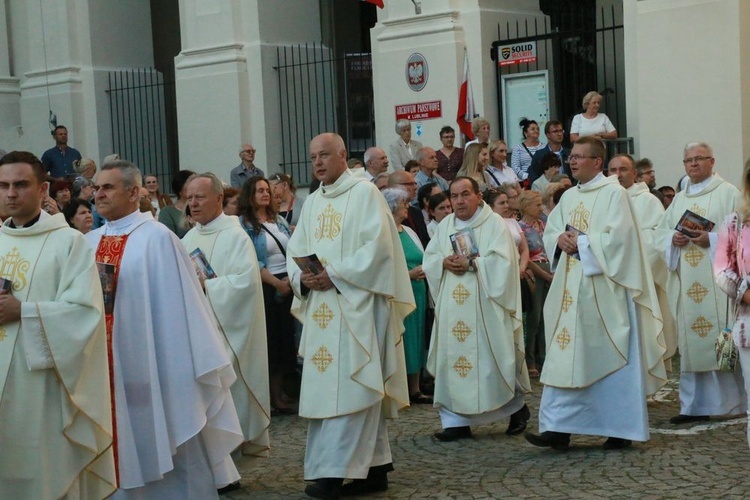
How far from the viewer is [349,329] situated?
26.0 ft

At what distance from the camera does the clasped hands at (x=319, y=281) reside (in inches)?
313

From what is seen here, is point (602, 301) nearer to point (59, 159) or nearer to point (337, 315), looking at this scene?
point (337, 315)

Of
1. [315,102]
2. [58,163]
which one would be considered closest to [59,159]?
[58,163]

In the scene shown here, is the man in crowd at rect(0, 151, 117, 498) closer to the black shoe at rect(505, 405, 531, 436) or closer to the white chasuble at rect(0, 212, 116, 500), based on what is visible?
the white chasuble at rect(0, 212, 116, 500)

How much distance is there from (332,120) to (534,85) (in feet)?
13.7

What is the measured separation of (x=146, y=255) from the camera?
670 cm

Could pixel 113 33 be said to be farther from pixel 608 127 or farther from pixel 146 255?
pixel 146 255

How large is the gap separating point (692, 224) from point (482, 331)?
1.75m

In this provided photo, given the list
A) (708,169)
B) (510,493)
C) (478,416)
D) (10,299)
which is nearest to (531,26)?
(708,169)

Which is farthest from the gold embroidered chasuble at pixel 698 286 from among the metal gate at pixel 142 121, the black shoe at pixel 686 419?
the metal gate at pixel 142 121

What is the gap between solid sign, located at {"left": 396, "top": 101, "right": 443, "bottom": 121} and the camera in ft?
56.0

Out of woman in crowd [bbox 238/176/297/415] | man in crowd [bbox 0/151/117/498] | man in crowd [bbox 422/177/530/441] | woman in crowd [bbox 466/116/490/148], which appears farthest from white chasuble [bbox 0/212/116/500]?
woman in crowd [bbox 466/116/490/148]

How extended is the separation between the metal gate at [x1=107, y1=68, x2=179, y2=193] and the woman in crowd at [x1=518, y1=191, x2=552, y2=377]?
10.8 m

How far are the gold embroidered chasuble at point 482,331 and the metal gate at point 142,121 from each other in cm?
1303
